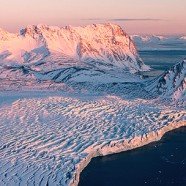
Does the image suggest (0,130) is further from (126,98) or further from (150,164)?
(126,98)

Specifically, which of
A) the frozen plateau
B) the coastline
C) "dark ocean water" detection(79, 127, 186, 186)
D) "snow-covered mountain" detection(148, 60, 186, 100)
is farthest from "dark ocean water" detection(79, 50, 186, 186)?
"snow-covered mountain" detection(148, 60, 186, 100)

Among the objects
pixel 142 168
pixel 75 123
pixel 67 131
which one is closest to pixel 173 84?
pixel 75 123

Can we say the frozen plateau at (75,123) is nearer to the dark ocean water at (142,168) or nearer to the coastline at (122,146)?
the coastline at (122,146)

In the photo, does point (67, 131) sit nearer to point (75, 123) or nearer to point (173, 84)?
point (75, 123)

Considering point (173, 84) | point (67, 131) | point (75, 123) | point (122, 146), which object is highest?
point (67, 131)

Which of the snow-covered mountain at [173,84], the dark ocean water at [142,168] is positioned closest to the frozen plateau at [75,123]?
the snow-covered mountain at [173,84]

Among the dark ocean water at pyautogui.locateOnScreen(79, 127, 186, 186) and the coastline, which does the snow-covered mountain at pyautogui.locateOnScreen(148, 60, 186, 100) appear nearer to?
the coastline

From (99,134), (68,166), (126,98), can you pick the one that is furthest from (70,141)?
(126,98)
